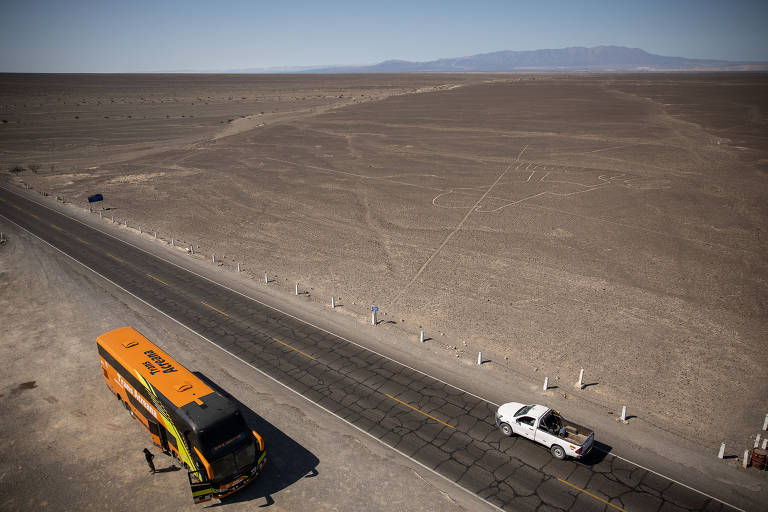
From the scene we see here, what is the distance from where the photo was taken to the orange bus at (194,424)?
15273 mm

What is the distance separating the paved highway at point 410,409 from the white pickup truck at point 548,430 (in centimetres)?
58

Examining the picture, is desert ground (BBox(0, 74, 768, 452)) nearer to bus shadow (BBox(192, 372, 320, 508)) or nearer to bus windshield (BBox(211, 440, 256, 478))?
bus shadow (BBox(192, 372, 320, 508))

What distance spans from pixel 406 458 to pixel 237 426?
7.11 meters

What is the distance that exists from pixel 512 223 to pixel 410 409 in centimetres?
3000

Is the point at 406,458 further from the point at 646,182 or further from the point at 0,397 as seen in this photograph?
the point at 646,182

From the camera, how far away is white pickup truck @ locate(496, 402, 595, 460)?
1753 centimetres

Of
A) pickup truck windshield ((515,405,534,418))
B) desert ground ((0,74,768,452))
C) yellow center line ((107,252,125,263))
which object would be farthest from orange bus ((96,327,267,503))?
yellow center line ((107,252,125,263))

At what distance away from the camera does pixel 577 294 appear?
106 ft

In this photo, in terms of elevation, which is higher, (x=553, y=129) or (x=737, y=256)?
(x=553, y=129)

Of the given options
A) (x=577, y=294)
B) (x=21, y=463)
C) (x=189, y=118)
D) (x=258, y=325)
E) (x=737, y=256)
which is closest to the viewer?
(x=21, y=463)

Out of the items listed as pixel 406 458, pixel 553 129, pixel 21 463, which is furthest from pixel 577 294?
pixel 553 129

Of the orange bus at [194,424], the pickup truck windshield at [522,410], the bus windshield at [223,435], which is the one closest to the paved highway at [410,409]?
the pickup truck windshield at [522,410]

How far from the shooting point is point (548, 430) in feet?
59.8

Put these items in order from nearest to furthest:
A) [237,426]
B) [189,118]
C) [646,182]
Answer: [237,426] < [646,182] < [189,118]
